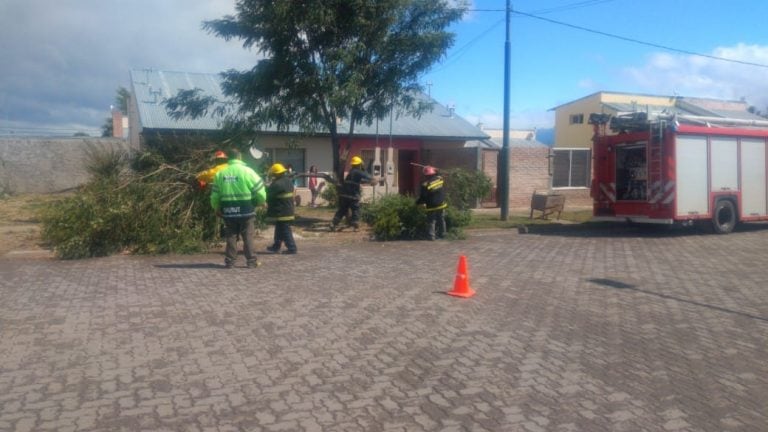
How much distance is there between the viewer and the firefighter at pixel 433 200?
1370 cm

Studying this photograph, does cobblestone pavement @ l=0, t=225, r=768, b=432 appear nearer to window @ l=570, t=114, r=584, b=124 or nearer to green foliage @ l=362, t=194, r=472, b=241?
green foliage @ l=362, t=194, r=472, b=241

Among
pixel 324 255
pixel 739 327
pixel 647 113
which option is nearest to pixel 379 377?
pixel 739 327

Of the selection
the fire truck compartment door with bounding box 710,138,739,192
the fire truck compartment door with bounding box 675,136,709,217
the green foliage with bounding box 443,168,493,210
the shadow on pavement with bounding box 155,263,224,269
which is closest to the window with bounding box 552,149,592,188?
the fire truck compartment door with bounding box 710,138,739,192

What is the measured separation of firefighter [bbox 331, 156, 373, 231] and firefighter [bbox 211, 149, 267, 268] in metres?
4.46

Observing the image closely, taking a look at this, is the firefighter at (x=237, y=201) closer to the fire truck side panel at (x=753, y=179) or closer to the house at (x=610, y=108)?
the fire truck side panel at (x=753, y=179)

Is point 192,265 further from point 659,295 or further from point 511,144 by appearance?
point 511,144

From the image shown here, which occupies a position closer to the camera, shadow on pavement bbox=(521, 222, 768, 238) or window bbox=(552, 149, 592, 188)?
shadow on pavement bbox=(521, 222, 768, 238)

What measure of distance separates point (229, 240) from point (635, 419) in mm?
6771

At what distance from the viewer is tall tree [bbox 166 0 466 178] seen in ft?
Result: 47.0

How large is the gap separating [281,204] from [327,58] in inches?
178

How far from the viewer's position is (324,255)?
11.8 m

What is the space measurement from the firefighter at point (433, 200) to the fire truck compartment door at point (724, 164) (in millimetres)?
6825

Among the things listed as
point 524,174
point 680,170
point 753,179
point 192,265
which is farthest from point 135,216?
point 524,174

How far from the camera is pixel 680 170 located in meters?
15.5
